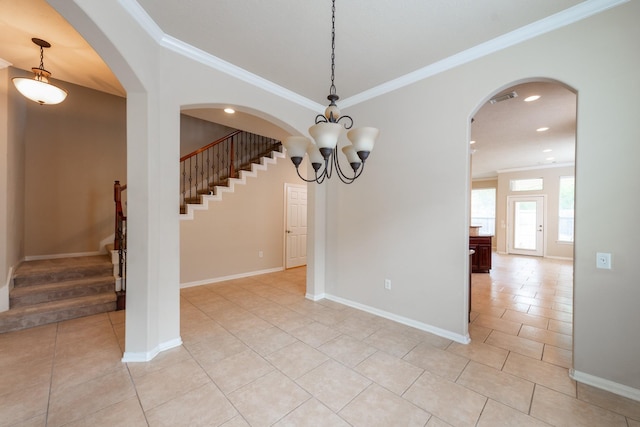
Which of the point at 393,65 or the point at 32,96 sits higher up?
the point at 393,65

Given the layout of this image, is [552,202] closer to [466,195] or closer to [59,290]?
[466,195]

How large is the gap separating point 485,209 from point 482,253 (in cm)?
529

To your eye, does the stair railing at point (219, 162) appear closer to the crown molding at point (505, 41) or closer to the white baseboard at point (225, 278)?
the white baseboard at point (225, 278)

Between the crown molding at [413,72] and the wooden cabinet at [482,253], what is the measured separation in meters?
4.56

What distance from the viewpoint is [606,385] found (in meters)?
1.98

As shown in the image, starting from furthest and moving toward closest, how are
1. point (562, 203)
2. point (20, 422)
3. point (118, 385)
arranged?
point (562, 203) < point (118, 385) < point (20, 422)

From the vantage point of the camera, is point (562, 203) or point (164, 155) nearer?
point (164, 155)

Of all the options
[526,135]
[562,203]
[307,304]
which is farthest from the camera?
[562,203]

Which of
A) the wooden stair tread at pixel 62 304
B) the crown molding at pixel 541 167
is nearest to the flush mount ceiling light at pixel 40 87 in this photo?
the wooden stair tread at pixel 62 304

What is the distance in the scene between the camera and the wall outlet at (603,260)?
1.98m

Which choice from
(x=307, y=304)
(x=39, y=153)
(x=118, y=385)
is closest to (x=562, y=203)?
(x=307, y=304)

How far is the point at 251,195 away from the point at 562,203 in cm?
953

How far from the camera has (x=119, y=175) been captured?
494 centimetres

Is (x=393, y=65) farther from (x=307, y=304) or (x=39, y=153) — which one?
(x=39, y=153)
